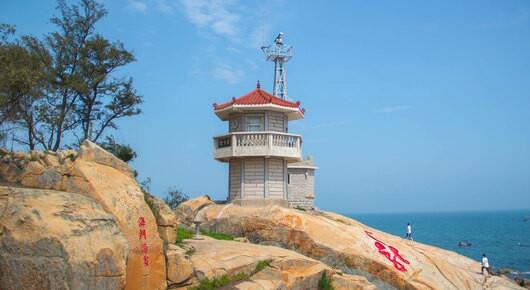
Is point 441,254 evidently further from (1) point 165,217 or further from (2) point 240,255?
(1) point 165,217

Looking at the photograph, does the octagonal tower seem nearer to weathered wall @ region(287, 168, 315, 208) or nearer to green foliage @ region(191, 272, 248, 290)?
green foliage @ region(191, 272, 248, 290)

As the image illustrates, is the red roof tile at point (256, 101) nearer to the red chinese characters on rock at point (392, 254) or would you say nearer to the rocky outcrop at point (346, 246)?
the rocky outcrop at point (346, 246)

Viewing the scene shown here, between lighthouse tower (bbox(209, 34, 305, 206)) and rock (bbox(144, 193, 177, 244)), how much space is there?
10.2 m

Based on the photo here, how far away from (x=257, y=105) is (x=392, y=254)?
9.81 meters

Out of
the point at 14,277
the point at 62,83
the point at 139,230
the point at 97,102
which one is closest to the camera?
the point at 14,277

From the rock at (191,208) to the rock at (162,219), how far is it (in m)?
10.5

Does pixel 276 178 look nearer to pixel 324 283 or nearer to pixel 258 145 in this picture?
pixel 258 145

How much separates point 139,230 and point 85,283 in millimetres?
2401

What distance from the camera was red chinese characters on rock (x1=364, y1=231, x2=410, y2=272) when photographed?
20.0 m

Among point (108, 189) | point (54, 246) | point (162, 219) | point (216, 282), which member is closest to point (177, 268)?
point (216, 282)

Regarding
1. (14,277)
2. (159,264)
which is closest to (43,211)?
(14,277)

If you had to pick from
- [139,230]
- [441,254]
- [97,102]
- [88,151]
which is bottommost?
[441,254]

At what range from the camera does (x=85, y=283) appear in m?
10.2

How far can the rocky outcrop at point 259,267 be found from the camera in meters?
13.9
